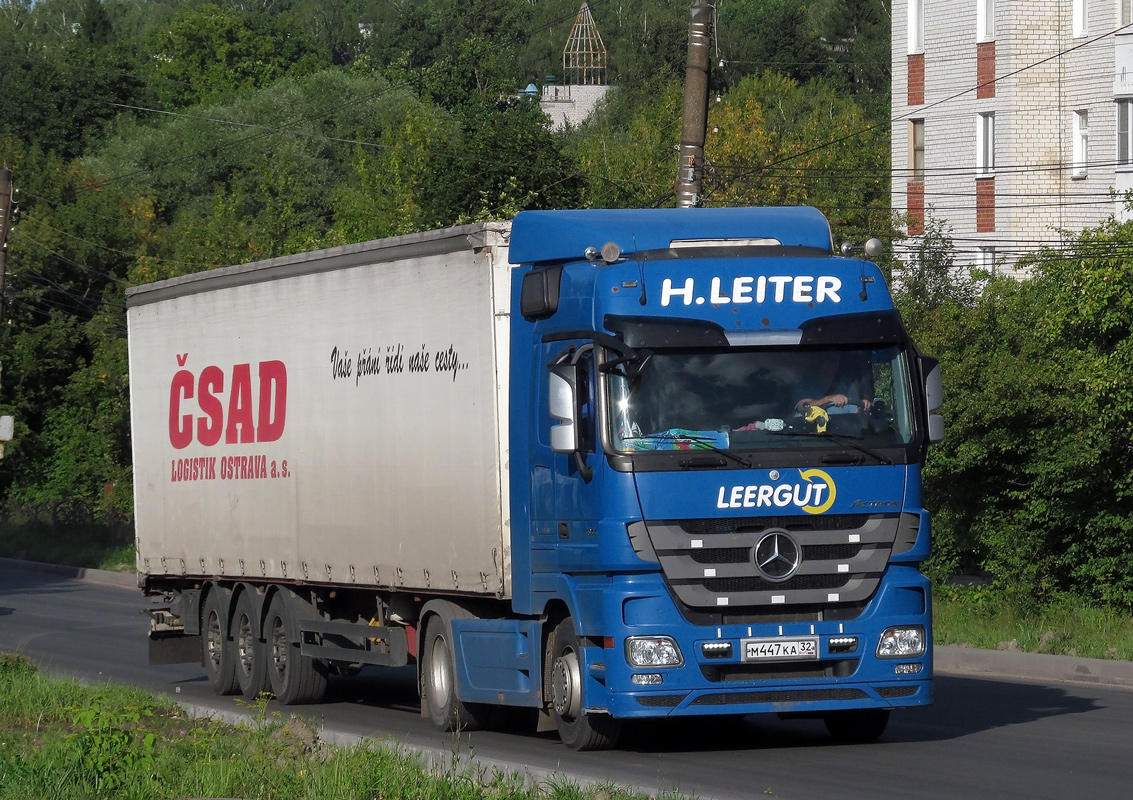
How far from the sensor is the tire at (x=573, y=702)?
11.5m

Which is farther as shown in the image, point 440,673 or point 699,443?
point 440,673

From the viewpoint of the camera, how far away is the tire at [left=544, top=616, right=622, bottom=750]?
37.7 ft

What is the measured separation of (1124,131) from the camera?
1753 inches

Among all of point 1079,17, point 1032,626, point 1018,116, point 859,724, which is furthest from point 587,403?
point 1079,17

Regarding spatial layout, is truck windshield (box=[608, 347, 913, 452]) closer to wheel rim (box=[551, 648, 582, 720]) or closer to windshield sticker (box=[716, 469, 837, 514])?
windshield sticker (box=[716, 469, 837, 514])

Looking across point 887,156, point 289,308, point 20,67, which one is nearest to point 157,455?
point 289,308

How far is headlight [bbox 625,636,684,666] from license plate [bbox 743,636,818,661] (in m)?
0.44

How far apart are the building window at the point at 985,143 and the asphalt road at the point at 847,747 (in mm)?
32127

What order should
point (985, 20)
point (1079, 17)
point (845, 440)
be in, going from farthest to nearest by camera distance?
1. point (985, 20)
2. point (1079, 17)
3. point (845, 440)

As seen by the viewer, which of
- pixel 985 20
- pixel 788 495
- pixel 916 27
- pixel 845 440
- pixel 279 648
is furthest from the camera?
pixel 916 27

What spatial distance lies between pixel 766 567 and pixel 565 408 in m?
1.59

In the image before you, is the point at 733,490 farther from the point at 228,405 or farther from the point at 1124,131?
the point at 1124,131

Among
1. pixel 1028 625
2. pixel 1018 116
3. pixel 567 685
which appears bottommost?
pixel 1028 625

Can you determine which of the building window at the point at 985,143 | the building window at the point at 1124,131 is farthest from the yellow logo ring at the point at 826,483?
the building window at the point at 985,143
